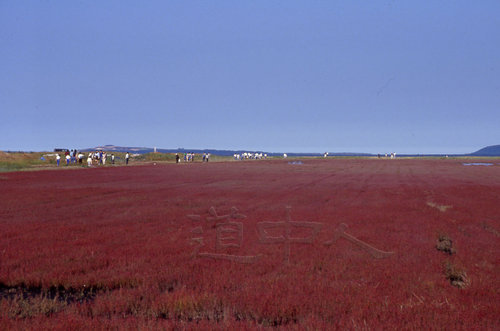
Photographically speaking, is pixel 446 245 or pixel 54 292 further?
pixel 446 245

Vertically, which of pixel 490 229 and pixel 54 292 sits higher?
pixel 490 229

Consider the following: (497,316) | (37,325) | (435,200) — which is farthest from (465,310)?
(435,200)

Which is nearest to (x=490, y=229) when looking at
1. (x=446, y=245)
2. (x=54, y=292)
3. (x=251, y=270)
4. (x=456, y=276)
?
(x=446, y=245)

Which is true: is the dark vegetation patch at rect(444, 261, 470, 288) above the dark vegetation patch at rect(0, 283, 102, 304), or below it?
above

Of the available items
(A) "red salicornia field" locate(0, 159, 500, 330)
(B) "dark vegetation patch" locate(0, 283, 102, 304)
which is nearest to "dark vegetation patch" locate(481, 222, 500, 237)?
(A) "red salicornia field" locate(0, 159, 500, 330)

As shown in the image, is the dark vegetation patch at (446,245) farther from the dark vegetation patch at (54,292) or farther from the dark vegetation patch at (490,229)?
the dark vegetation patch at (54,292)

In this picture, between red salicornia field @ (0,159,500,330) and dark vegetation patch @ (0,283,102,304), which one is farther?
dark vegetation patch @ (0,283,102,304)

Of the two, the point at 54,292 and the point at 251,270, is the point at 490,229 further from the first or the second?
the point at 54,292

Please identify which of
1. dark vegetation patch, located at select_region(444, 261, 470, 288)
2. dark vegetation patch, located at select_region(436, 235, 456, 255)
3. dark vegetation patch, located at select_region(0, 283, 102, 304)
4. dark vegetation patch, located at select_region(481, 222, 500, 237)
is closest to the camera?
dark vegetation patch, located at select_region(0, 283, 102, 304)

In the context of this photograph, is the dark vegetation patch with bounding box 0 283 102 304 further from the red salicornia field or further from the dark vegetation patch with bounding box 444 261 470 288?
the dark vegetation patch with bounding box 444 261 470 288

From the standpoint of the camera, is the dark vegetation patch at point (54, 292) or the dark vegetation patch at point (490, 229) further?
the dark vegetation patch at point (490, 229)

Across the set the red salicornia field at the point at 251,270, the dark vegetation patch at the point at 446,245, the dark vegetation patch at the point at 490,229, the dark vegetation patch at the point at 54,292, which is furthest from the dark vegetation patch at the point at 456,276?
the dark vegetation patch at the point at 54,292

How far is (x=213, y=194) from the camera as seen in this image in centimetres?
2444

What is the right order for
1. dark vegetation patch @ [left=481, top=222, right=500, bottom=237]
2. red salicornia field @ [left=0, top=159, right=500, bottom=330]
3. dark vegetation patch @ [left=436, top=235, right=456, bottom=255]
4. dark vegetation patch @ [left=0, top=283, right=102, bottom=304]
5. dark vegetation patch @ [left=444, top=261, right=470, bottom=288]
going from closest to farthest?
1. red salicornia field @ [left=0, top=159, right=500, bottom=330]
2. dark vegetation patch @ [left=0, top=283, right=102, bottom=304]
3. dark vegetation patch @ [left=444, top=261, right=470, bottom=288]
4. dark vegetation patch @ [left=436, top=235, right=456, bottom=255]
5. dark vegetation patch @ [left=481, top=222, right=500, bottom=237]
